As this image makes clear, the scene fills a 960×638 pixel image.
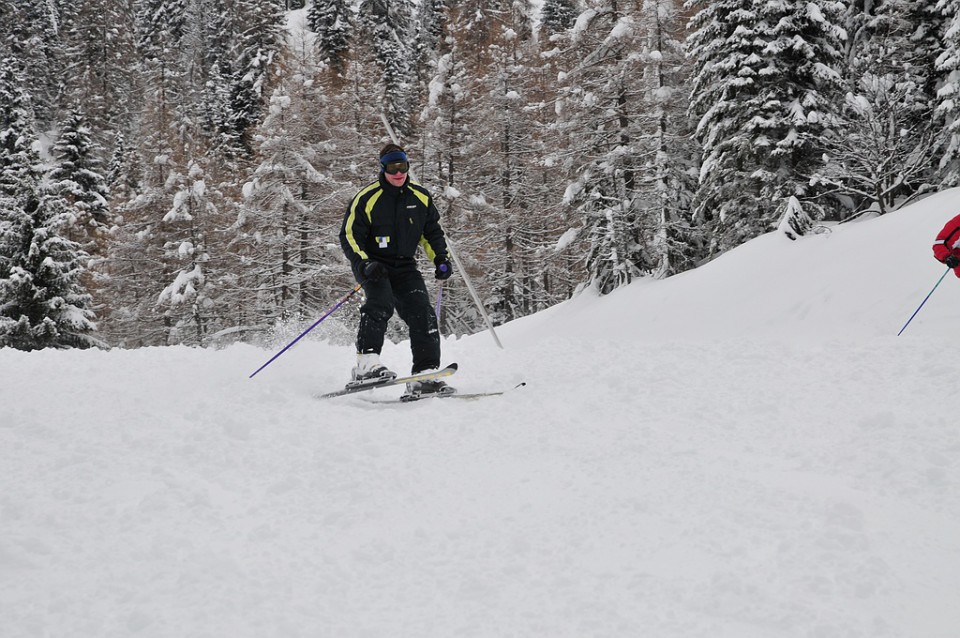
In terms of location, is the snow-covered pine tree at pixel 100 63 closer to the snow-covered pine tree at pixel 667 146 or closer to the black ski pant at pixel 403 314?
the snow-covered pine tree at pixel 667 146

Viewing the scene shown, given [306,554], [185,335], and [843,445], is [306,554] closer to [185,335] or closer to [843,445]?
[843,445]

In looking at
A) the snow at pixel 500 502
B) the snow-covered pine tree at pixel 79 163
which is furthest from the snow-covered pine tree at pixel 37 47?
the snow at pixel 500 502

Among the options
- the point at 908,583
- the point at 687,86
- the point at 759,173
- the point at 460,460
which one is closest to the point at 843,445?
the point at 908,583

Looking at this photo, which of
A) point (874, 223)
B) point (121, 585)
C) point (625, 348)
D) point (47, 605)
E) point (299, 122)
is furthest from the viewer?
point (299, 122)

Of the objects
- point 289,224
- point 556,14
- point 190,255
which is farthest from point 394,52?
point 289,224

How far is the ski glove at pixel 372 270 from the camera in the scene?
562 cm

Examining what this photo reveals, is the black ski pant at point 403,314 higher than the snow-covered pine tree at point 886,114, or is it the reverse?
the snow-covered pine tree at point 886,114

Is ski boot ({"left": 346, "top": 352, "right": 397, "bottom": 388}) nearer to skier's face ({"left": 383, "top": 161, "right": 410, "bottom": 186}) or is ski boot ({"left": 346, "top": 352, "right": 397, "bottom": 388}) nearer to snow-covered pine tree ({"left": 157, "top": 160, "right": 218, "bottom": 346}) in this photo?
skier's face ({"left": 383, "top": 161, "right": 410, "bottom": 186})

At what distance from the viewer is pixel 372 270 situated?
5625 mm

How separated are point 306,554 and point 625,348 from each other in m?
5.36

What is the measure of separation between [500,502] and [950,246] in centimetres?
591

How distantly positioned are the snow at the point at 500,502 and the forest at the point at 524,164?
592 centimetres

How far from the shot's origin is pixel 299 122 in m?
20.8

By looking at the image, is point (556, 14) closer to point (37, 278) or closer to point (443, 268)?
point (37, 278)
